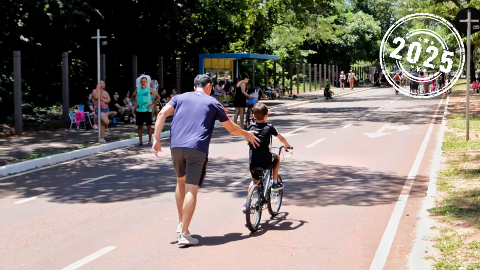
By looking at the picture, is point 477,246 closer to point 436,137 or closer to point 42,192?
point 42,192

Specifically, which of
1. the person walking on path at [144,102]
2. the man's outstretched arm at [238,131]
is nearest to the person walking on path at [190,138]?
the man's outstretched arm at [238,131]

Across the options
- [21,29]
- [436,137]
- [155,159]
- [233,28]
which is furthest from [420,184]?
[233,28]

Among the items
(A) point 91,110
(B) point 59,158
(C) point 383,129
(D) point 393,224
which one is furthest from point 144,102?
(D) point 393,224

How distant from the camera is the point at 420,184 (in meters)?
11.1

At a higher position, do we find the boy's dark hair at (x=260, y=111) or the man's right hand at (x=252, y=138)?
the boy's dark hair at (x=260, y=111)

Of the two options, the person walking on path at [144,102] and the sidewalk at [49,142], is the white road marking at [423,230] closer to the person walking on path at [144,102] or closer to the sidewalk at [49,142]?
the person walking on path at [144,102]

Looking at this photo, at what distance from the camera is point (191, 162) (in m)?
7.07

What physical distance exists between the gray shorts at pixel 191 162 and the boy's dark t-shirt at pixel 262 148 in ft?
3.01

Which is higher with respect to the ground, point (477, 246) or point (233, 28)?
point (233, 28)

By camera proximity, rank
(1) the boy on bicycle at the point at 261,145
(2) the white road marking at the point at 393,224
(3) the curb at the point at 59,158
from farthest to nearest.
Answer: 1. (3) the curb at the point at 59,158
2. (1) the boy on bicycle at the point at 261,145
3. (2) the white road marking at the point at 393,224

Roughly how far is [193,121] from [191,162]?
1.39 feet

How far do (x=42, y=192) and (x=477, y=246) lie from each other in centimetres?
680

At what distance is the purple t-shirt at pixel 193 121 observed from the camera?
7.04m

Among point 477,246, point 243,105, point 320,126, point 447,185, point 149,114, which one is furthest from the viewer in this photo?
point 320,126
